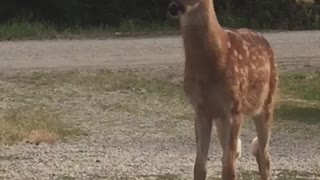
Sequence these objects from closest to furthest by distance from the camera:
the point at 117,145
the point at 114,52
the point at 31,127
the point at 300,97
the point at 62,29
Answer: the point at 117,145
the point at 31,127
the point at 300,97
the point at 114,52
the point at 62,29

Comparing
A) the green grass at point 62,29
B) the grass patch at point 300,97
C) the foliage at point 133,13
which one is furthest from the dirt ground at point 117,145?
the foliage at point 133,13

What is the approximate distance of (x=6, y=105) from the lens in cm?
1666

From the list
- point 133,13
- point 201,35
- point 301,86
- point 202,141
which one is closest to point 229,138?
point 202,141

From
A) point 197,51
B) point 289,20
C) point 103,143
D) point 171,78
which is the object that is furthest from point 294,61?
point 197,51

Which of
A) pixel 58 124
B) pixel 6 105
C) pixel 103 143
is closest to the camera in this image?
pixel 103 143

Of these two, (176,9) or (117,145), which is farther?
(117,145)

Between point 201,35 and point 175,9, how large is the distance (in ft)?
1.91

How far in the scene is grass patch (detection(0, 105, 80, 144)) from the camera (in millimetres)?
13312

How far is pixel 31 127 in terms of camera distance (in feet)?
45.4

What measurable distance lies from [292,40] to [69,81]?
32.3 feet

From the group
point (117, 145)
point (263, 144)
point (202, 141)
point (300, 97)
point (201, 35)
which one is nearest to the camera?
point (201, 35)

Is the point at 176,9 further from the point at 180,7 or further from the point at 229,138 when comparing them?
the point at 229,138

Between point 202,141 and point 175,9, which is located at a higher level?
point 175,9

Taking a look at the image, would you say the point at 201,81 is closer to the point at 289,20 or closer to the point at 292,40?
the point at 292,40
